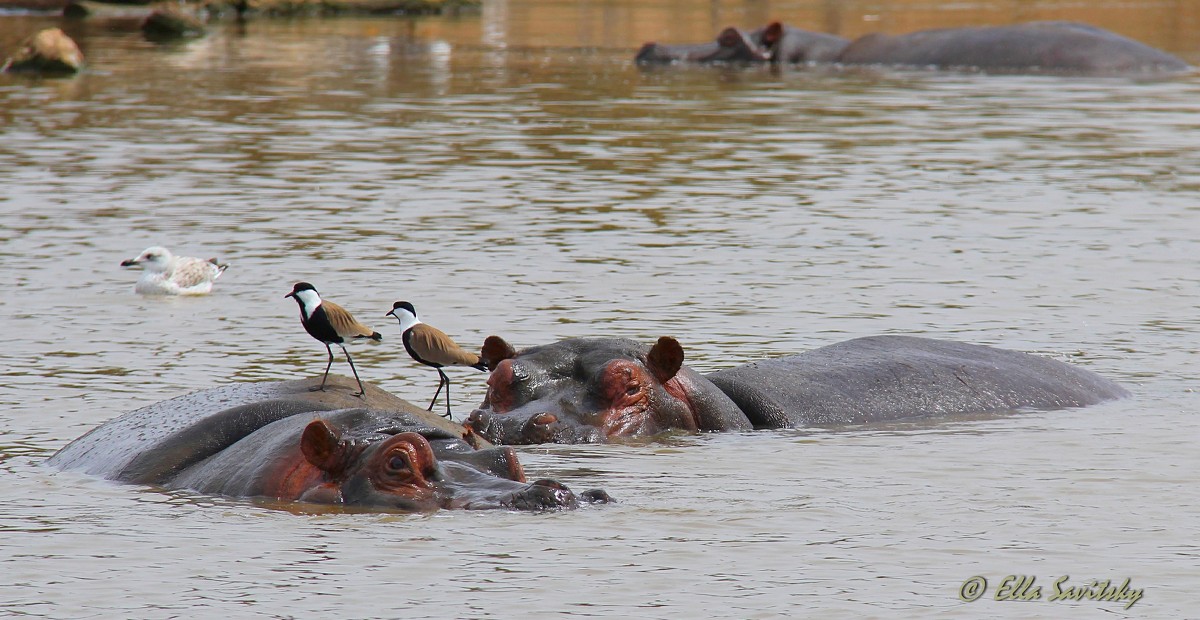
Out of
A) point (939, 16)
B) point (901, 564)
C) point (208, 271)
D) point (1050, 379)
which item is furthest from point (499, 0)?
point (901, 564)

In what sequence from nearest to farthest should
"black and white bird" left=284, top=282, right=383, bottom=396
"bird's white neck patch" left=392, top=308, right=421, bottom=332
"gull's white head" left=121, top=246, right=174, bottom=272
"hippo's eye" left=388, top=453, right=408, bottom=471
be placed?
"hippo's eye" left=388, top=453, right=408, bottom=471 < "black and white bird" left=284, top=282, right=383, bottom=396 < "bird's white neck patch" left=392, top=308, right=421, bottom=332 < "gull's white head" left=121, top=246, right=174, bottom=272

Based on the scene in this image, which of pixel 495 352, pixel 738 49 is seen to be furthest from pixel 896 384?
pixel 738 49

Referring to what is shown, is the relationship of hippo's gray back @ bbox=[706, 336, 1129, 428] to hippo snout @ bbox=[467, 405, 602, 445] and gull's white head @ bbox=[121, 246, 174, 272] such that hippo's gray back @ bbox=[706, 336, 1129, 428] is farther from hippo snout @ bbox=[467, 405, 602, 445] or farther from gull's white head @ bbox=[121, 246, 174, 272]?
gull's white head @ bbox=[121, 246, 174, 272]

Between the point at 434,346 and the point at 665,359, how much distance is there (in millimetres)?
906

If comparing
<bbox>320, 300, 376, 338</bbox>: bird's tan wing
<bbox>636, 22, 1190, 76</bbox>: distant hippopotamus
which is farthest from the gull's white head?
<bbox>636, 22, 1190, 76</bbox>: distant hippopotamus

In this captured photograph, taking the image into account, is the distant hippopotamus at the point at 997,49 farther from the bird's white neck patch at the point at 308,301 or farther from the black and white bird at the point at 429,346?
the bird's white neck patch at the point at 308,301

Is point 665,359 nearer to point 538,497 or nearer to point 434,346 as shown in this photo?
point 434,346

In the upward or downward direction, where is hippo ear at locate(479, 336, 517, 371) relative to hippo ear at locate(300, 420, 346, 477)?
downward

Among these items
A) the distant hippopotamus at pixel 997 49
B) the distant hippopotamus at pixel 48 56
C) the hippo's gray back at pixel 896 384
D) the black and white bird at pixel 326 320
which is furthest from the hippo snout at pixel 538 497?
the distant hippopotamus at pixel 48 56

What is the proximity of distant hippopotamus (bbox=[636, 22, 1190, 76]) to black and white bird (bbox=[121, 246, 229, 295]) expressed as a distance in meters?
16.9

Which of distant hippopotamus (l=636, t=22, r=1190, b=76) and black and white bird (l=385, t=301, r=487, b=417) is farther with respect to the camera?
distant hippopotamus (l=636, t=22, r=1190, b=76)

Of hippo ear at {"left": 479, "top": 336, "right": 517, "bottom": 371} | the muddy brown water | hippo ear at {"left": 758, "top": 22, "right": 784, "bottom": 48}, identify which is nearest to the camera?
the muddy brown water

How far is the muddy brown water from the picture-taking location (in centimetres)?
597

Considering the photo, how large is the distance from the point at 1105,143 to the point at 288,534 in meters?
14.4
